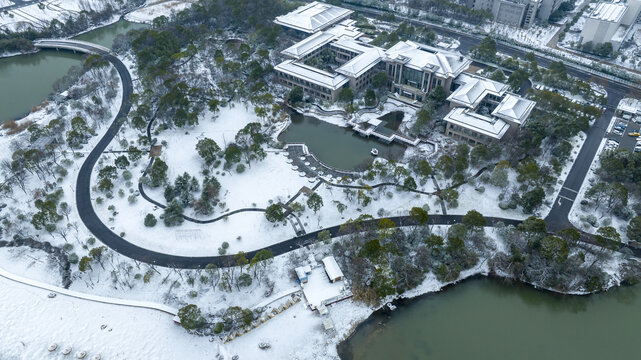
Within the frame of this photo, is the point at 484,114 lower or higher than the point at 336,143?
higher

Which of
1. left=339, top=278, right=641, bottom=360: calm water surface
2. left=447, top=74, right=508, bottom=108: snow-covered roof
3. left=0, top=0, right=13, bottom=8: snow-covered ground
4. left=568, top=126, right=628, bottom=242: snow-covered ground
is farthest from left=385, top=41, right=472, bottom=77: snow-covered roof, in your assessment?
left=0, top=0, right=13, bottom=8: snow-covered ground

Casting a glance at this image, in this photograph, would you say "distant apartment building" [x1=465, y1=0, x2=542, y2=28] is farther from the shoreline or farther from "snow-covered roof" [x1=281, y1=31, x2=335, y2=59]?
the shoreline

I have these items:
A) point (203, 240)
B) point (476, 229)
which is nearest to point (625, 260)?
point (476, 229)

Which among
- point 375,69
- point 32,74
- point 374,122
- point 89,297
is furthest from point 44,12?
point 89,297

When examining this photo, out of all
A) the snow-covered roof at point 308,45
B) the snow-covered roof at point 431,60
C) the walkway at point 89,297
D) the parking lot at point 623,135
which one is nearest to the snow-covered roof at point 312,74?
the snow-covered roof at point 308,45

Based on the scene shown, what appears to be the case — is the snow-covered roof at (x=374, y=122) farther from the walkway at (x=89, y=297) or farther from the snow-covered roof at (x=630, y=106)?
the walkway at (x=89, y=297)

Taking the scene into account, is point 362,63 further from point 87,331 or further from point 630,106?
point 87,331

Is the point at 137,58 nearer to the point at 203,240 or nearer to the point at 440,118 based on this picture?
the point at 203,240
